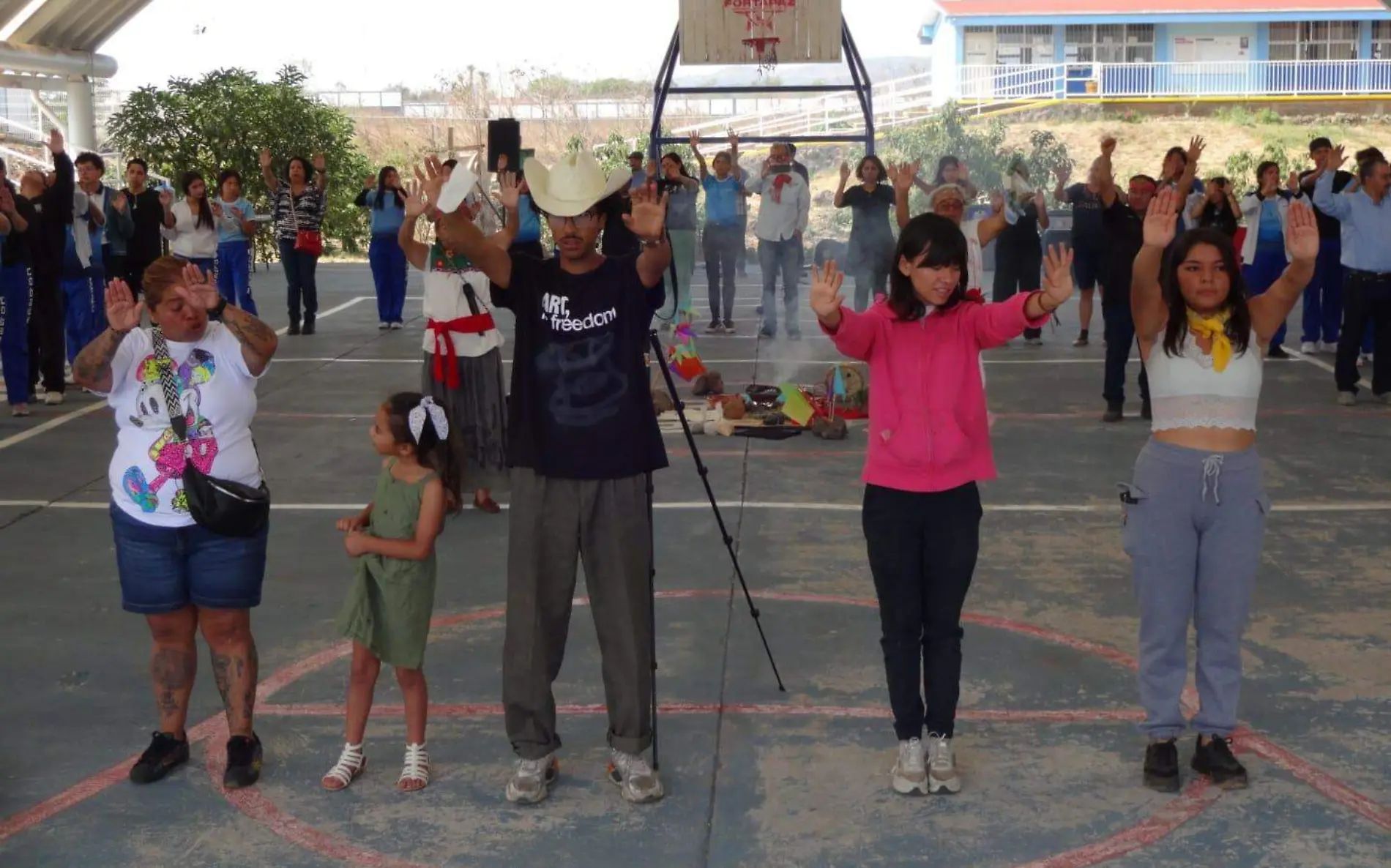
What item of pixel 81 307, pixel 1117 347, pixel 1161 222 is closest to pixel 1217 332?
pixel 1161 222

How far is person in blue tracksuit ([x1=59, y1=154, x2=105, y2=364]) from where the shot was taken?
13227 millimetres

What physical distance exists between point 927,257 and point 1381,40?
170 ft

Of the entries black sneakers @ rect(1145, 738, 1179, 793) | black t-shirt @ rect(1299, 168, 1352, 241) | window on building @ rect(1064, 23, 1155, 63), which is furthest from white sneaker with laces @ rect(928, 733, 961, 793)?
window on building @ rect(1064, 23, 1155, 63)

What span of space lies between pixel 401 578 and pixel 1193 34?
164ft

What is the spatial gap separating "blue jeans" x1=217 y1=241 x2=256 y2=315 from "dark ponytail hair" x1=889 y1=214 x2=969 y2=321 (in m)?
13.0

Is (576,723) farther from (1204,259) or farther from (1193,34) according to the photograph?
(1193,34)

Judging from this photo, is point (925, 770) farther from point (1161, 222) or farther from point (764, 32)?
point (764, 32)

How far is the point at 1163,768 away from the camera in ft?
16.7

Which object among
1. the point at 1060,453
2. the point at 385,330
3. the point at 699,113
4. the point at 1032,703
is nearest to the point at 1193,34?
the point at 699,113

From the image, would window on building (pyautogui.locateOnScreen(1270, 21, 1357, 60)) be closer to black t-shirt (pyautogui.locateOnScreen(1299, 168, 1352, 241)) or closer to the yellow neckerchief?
black t-shirt (pyautogui.locateOnScreen(1299, 168, 1352, 241))

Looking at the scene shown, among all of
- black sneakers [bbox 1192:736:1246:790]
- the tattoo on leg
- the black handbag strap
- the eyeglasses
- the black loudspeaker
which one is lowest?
black sneakers [bbox 1192:736:1246:790]

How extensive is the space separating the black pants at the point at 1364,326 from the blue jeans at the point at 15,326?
10.1 meters

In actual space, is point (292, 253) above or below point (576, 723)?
above

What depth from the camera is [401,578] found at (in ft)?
16.8
